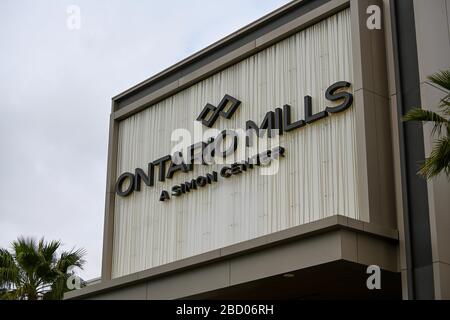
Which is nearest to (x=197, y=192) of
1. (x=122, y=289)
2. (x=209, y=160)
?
(x=209, y=160)

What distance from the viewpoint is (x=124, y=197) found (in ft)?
86.7

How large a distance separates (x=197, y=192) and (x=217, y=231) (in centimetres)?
143

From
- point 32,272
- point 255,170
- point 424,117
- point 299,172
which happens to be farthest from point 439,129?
point 32,272

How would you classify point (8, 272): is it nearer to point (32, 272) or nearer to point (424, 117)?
point (32, 272)

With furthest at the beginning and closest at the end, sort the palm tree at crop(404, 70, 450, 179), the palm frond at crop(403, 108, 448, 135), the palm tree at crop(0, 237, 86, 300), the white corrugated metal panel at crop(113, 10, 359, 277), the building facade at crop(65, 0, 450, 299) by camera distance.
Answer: the palm tree at crop(0, 237, 86, 300) → the white corrugated metal panel at crop(113, 10, 359, 277) → the building facade at crop(65, 0, 450, 299) → the palm frond at crop(403, 108, 448, 135) → the palm tree at crop(404, 70, 450, 179)

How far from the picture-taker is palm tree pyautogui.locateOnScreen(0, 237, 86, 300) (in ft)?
105

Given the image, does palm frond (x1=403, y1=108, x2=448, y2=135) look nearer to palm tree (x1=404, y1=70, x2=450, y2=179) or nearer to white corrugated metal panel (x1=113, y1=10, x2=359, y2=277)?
palm tree (x1=404, y1=70, x2=450, y2=179)

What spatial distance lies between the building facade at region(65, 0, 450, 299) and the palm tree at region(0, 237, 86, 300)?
677 centimetres

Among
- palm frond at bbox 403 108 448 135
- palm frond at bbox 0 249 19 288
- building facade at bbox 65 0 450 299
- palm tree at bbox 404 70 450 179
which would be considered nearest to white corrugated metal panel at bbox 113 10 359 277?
building facade at bbox 65 0 450 299

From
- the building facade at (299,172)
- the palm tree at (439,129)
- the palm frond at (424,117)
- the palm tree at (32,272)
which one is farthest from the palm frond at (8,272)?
the palm frond at (424,117)

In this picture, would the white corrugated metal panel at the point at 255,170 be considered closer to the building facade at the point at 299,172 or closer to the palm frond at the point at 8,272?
the building facade at the point at 299,172

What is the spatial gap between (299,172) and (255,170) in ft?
4.82

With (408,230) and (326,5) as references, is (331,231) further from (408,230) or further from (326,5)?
(326,5)
